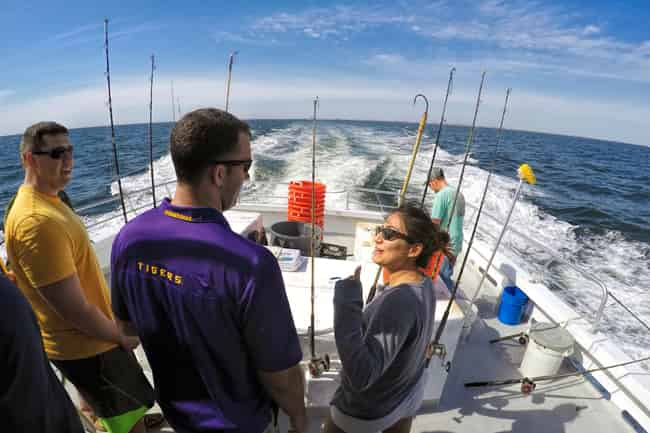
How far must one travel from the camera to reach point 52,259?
123 centimetres

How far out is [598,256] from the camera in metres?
7.73

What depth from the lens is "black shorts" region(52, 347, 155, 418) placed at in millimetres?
1478

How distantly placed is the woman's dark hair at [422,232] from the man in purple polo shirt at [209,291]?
60 centimetres

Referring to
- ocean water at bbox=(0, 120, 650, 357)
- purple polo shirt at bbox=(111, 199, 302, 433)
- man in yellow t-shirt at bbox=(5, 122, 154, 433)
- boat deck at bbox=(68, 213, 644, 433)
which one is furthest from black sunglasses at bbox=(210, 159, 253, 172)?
ocean water at bbox=(0, 120, 650, 357)

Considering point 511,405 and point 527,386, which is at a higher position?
point 527,386

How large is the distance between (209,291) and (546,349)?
277 cm

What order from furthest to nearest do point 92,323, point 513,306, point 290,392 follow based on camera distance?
point 513,306 < point 92,323 < point 290,392

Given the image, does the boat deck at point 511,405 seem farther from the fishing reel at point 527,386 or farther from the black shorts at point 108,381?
the black shorts at point 108,381

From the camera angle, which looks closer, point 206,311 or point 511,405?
point 206,311

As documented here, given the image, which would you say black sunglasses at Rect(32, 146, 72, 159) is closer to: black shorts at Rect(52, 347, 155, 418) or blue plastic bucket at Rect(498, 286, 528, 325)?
black shorts at Rect(52, 347, 155, 418)

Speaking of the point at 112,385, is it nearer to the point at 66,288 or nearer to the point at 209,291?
the point at 66,288

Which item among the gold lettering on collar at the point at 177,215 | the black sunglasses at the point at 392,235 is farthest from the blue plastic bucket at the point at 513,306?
the gold lettering on collar at the point at 177,215

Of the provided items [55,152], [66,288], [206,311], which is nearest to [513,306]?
[206,311]

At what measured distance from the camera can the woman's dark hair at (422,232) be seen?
1.24m
